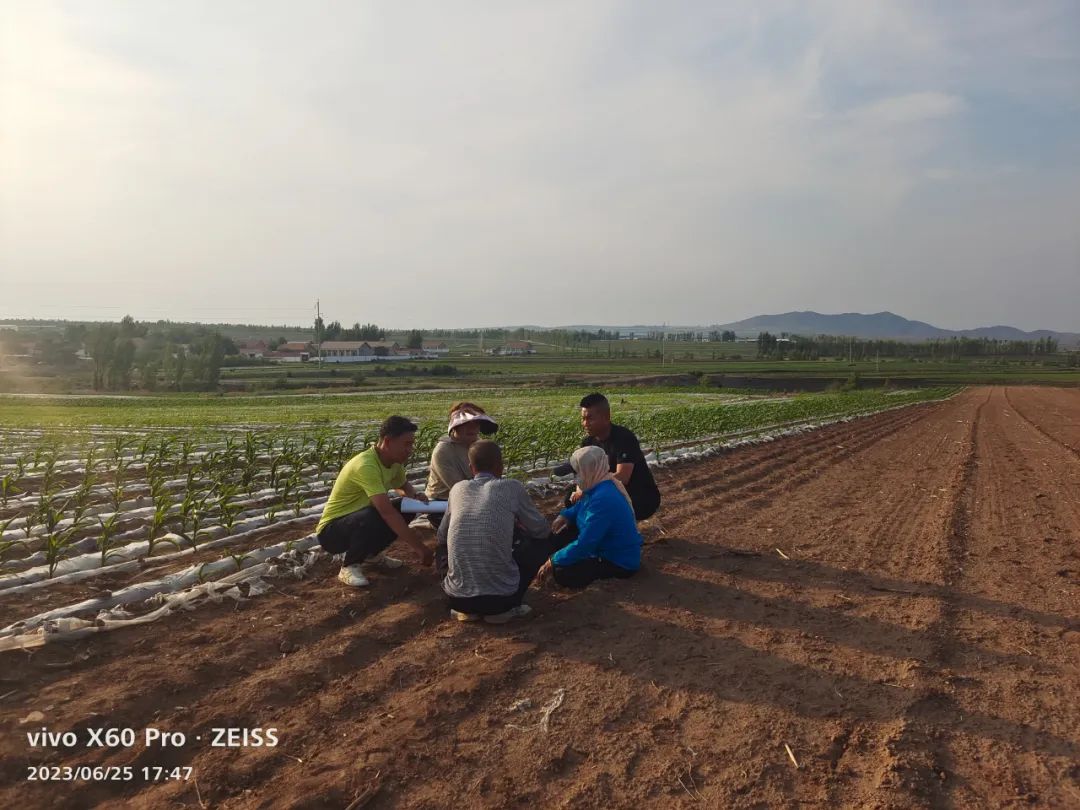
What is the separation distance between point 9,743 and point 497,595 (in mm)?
2566

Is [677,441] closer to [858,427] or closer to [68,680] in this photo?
[858,427]

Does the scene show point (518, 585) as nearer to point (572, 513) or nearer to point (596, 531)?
point (596, 531)

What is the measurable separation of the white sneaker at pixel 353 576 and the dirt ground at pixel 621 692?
105mm

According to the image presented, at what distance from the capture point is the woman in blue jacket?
203 inches

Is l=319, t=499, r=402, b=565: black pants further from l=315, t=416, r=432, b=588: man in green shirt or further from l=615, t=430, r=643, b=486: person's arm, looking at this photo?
l=615, t=430, r=643, b=486: person's arm

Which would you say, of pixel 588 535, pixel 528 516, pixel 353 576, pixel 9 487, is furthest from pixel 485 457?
pixel 9 487

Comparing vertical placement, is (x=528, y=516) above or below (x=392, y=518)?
above

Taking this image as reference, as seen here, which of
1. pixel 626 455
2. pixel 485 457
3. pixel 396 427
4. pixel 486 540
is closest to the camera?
pixel 486 540

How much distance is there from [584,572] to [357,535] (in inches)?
69.2

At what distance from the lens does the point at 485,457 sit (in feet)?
15.4

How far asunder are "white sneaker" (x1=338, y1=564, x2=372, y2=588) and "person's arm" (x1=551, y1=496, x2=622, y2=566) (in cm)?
148

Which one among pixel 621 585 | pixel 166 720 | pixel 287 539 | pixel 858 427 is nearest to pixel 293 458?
pixel 287 539

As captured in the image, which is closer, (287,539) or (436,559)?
(436,559)

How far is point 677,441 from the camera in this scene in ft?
49.1
